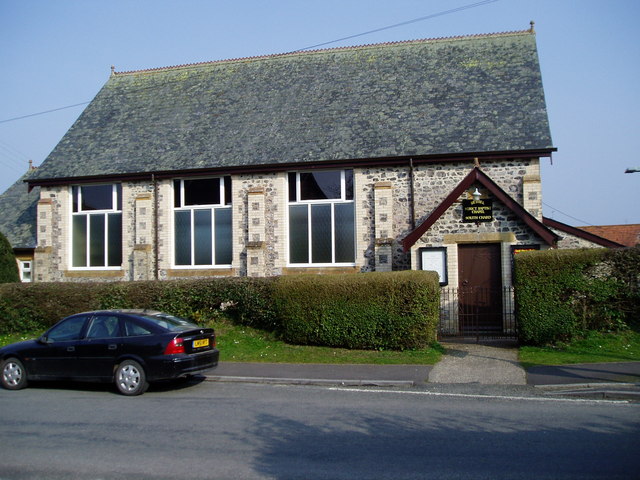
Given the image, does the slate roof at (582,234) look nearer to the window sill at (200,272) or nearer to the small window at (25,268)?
the window sill at (200,272)

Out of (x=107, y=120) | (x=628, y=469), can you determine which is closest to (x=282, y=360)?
(x=628, y=469)

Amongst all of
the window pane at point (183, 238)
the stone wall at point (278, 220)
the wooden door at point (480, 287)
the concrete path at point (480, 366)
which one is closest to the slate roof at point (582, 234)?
the stone wall at point (278, 220)

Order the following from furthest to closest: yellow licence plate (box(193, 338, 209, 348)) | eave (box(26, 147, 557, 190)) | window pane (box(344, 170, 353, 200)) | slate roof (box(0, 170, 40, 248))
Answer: slate roof (box(0, 170, 40, 248)), window pane (box(344, 170, 353, 200)), eave (box(26, 147, 557, 190)), yellow licence plate (box(193, 338, 209, 348))

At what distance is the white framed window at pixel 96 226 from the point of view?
23266 mm

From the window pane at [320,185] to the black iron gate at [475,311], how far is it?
5752mm

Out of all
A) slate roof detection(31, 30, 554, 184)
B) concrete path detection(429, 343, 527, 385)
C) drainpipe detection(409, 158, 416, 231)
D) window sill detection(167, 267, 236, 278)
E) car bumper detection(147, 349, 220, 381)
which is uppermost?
slate roof detection(31, 30, 554, 184)

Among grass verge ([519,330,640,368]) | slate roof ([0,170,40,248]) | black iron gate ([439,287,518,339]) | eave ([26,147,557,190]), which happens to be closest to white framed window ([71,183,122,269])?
eave ([26,147,557,190])

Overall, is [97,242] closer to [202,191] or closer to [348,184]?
[202,191]

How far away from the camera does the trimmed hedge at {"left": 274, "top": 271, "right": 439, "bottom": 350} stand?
14.9 metres

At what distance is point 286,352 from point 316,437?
7.49m

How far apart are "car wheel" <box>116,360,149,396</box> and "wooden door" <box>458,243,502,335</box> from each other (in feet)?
30.5

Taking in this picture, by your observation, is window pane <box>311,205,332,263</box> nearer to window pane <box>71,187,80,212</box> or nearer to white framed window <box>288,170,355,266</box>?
white framed window <box>288,170,355,266</box>

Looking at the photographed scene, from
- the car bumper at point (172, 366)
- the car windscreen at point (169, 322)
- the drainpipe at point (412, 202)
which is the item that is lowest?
the car bumper at point (172, 366)

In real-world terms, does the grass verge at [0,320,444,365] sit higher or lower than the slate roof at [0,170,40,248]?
lower
